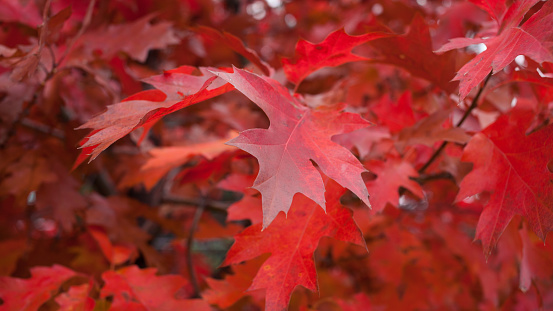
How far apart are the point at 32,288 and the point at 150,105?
607mm

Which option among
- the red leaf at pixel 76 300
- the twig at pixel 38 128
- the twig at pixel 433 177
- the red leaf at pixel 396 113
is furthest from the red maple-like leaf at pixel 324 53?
the twig at pixel 38 128

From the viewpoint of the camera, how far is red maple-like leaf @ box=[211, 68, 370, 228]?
0.56 m

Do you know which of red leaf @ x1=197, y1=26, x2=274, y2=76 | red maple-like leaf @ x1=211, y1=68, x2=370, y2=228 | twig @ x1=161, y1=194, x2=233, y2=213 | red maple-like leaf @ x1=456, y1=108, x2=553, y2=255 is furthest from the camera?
twig @ x1=161, y1=194, x2=233, y2=213

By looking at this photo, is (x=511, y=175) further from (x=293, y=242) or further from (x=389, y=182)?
(x=293, y=242)

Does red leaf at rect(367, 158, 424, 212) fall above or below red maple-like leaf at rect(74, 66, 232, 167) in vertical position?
below

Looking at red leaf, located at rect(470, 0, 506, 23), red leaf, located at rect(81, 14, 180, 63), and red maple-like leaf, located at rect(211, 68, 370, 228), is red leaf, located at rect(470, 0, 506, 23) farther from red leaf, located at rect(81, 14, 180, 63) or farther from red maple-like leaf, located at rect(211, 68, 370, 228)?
red leaf, located at rect(81, 14, 180, 63)

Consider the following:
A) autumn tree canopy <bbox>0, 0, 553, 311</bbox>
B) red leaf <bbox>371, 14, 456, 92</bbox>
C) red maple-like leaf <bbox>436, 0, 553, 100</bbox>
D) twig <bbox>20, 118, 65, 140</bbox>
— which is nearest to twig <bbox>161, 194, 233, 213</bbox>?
autumn tree canopy <bbox>0, 0, 553, 311</bbox>

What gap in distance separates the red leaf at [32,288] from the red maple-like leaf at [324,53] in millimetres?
755

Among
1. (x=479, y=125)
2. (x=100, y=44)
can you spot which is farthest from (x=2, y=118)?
(x=479, y=125)

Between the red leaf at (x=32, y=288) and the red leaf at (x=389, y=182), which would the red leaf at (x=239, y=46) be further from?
the red leaf at (x=32, y=288)

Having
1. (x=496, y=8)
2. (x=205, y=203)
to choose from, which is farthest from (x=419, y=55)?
(x=205, y=203)

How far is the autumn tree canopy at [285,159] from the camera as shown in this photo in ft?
2.09

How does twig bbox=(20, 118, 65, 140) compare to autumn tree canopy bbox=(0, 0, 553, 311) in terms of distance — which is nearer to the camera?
autumn tree canopy bbox=(0, 0, 553, 311)

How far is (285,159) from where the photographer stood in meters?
0.59
